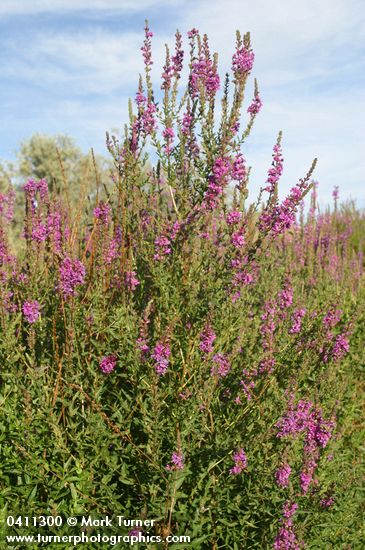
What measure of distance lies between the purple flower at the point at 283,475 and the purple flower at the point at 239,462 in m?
0.20

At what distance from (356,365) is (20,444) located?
12.7 ft

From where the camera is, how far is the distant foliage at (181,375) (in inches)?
135

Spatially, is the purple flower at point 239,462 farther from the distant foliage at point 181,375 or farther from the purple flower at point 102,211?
the purple flower at point 102,211

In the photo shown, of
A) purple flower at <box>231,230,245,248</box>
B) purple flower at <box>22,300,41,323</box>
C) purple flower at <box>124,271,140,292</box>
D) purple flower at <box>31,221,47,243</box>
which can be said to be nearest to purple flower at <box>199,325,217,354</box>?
purple flower at <box>231,230,245,248</box>

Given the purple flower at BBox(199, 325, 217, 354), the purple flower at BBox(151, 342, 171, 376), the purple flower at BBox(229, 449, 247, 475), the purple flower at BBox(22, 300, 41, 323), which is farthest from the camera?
the purple flower at BBox(22, 300, 41, 323)

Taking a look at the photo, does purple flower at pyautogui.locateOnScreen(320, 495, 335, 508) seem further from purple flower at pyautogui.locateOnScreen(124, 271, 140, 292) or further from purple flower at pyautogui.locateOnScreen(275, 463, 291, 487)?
purple flower at pyautogui.locateOnScreen(124, 271, 140, 292)

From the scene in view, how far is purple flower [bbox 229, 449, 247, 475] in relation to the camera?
335 centimetres

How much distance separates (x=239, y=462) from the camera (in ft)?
11.1

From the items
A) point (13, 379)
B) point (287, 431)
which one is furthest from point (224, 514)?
point (13, 379)

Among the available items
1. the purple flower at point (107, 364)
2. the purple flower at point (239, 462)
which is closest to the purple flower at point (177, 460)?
Answer: the purple flower at point (239, 462)

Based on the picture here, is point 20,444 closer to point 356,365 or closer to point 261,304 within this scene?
point 261,304

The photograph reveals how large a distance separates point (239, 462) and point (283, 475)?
26 cm

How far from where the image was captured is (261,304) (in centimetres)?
636

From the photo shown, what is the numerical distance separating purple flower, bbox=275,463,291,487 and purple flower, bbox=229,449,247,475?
0.20 meters
